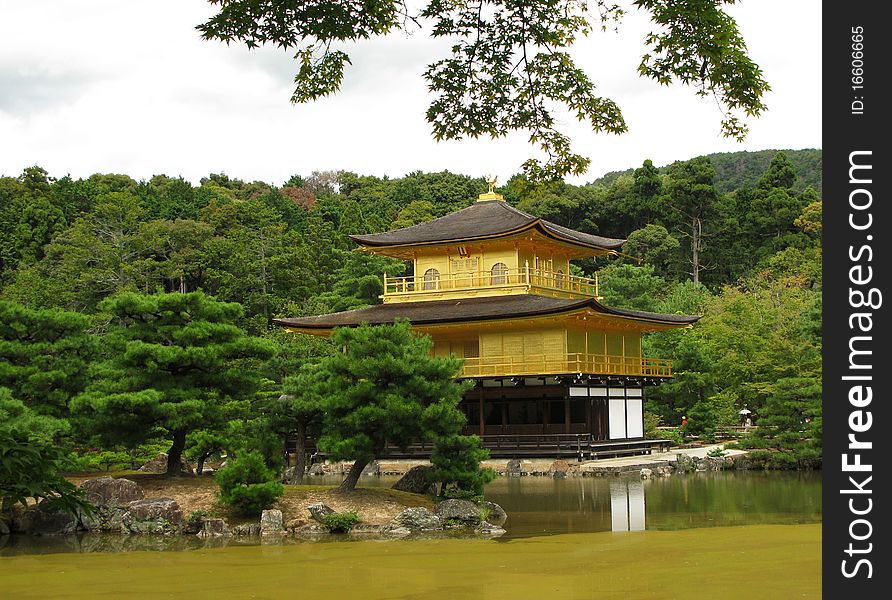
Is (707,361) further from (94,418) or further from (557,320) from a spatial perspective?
(94,418)

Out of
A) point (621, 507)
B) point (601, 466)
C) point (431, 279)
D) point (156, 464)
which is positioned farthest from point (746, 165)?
point (621, 507)

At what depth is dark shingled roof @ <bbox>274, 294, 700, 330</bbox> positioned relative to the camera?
27.4m

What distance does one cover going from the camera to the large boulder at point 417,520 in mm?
14250

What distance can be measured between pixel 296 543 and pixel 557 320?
15649 millimetres

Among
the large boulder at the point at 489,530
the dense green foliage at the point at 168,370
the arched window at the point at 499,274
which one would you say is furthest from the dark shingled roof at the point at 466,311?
the large boulder at the point at 489,530

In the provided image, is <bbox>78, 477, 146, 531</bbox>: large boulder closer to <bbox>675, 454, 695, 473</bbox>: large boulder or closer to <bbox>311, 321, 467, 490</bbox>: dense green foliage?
<bbox>311, 321, 467, 490</bbox>: dense green foliage

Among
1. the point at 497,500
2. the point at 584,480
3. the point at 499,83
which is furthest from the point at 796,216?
the point at 499,83

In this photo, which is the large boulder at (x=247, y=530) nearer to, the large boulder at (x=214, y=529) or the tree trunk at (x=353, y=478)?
the large boulder at (x=214, y=529)

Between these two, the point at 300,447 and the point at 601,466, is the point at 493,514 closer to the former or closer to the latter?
the point at 300,447

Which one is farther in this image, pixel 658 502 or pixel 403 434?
pixel 658 502

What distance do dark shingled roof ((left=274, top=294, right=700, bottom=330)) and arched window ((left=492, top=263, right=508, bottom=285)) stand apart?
79 centimetres

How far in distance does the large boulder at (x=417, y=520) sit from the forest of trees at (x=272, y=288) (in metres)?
2.64

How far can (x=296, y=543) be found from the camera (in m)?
13.2
